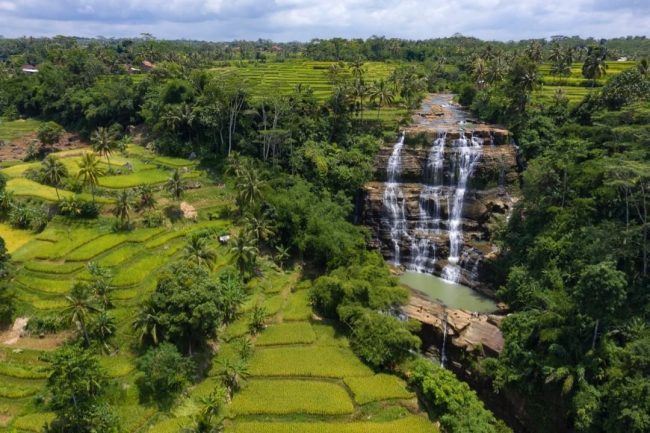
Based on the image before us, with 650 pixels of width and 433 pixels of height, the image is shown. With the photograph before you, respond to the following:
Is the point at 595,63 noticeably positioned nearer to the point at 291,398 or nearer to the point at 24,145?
the point at 291,398

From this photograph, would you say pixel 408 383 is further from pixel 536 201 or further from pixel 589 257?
pixel 536 201

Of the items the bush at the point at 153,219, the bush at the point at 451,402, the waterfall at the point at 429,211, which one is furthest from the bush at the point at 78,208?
the bush at the point at 451,402

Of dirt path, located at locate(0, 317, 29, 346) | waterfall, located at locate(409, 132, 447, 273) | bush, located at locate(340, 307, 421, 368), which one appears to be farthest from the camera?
waterfall, located at locate(409, 132, 447, 273)

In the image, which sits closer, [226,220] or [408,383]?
[408,383]

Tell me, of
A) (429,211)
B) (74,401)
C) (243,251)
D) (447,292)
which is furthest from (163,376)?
(429,211)

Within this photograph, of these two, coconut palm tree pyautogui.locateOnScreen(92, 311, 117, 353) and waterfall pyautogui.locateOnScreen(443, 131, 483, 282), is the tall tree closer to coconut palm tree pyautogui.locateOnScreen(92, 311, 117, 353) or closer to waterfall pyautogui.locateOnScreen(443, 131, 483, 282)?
coconut palm tree pyautogui.locateOnScreen(92, 311, 117, 353)

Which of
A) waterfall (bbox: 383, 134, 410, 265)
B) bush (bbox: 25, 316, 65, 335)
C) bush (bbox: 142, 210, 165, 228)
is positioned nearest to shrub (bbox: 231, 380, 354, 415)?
bush (bbox: 25, 316, 65, 335)

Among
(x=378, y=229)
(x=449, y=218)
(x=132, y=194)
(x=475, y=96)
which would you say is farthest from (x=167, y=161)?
(x=475, y=96)
